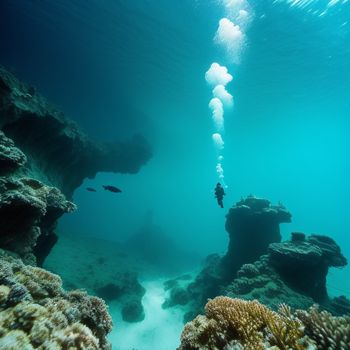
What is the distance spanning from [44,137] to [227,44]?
58.5 ft

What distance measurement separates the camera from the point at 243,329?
3217 millimetres

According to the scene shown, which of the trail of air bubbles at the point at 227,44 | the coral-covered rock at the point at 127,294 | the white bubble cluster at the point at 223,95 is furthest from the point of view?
the white bubble cluster at the point at 223,95

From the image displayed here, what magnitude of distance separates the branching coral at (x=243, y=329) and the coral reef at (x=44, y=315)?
5.12ft

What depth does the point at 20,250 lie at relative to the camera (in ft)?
23.2

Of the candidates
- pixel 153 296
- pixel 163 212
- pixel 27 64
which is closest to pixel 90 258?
pixel 153 296

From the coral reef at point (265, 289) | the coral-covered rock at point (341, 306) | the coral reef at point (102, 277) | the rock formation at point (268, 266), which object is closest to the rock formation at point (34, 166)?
the coral reef at point (102, 277)

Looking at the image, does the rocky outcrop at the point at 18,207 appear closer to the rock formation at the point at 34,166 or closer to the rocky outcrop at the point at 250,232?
the rock formation at the point at 34,166

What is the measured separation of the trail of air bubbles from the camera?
1840 centimetres

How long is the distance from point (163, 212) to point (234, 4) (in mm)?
146361

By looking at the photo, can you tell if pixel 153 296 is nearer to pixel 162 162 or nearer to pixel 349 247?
pixel 162 162

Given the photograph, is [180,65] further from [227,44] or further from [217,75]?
[227,44]

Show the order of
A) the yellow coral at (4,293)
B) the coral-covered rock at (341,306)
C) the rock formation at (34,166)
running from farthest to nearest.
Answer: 1. the coral-covered rock at (341,306)
2. the rock formation at (34,166)
3. the yellow coral at (4,293)

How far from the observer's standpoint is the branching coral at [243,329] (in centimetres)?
286

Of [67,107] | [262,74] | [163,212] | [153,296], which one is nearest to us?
[153,296]
